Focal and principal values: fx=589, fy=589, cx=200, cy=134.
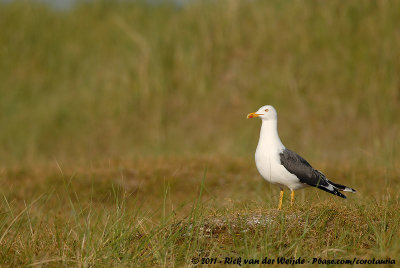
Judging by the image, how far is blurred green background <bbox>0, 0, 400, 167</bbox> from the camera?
12.3 meters

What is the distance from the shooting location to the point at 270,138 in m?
5.63

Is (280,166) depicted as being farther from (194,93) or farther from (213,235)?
(194,93)

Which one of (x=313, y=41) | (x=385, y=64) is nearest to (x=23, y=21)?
(x=313, y=41)

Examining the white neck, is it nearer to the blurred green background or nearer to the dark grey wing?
the dark grey wing

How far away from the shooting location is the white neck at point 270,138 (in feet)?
18.3

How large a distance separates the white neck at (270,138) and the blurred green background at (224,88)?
533 cm

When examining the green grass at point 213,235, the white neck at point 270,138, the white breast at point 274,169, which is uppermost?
the white neck at point 270,138

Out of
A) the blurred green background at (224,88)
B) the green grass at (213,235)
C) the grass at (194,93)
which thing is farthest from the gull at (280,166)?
the blurred green background at (224,88)

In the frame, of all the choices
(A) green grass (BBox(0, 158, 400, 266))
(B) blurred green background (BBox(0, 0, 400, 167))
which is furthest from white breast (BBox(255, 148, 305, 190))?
(B) blurred green background (BBox(0, 0, 400, 167))

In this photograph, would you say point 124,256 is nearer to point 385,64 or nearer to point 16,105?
point 385,64

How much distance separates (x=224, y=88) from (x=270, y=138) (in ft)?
26.3

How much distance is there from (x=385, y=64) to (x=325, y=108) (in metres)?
1.55

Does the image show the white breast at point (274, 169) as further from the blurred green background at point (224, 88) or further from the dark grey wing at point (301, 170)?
the blurred green background at point (224, 88)

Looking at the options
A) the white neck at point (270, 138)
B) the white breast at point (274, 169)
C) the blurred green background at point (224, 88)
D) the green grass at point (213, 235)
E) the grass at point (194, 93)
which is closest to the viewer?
the green grass at point (213, 235)
